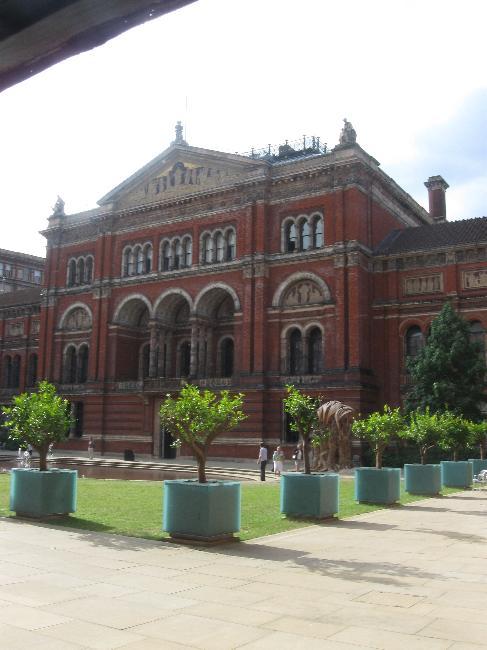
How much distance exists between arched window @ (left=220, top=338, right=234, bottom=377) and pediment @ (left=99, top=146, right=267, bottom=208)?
1163cm

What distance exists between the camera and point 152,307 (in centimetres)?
5134


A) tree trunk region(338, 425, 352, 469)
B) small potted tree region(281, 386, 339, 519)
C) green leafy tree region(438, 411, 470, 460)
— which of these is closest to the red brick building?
tree trunk region(338, 425, 352, 469)

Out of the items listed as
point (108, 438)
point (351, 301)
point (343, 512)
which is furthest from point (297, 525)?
point (108, 438)

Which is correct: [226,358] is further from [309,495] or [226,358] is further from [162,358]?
[309,495]

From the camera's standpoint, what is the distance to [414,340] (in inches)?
1700

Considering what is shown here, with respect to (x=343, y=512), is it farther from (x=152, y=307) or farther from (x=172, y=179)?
(x=172, y=179)

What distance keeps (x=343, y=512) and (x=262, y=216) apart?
31.5m

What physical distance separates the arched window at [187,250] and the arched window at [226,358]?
6.56 meters

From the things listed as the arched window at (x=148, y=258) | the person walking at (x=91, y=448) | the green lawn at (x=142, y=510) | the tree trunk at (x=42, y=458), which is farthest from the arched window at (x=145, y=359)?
the tree trunk at (x=42, y=458)

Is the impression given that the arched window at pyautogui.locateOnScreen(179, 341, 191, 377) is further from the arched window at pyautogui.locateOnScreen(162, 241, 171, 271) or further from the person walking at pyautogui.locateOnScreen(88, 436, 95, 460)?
the person walking at pyautogui.locateOnScreen(88, 436, 95, 460)

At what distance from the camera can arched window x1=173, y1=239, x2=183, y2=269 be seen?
5100 cm

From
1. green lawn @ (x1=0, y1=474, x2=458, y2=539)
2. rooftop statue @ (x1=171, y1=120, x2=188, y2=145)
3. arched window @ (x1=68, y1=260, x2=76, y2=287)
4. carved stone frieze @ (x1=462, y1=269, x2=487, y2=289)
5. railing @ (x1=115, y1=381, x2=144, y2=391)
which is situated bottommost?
green lawn @ (x1=0, y1=474, x2=458, y2=539)

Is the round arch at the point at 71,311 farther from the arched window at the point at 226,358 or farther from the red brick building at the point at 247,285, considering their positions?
the arched window at the point at 226,358

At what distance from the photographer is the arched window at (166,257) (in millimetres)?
51625
